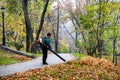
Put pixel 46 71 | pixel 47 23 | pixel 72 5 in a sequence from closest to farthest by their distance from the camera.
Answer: pixel 46 71, pixel 72 5, pixel 47 23

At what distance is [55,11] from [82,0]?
11.9m

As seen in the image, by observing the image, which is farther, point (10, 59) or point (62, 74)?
point (10, 59)

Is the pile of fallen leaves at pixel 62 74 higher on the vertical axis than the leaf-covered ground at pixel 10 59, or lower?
lower

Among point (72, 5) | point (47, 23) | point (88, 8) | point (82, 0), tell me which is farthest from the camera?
point (47, 23)

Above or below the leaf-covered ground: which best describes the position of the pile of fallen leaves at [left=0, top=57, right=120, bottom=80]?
below

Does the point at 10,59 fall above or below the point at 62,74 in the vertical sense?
above

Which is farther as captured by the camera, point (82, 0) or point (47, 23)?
point (47, 23)

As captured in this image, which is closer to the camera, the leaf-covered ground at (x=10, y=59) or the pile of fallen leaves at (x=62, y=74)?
the pile of fallen leaves at (x=62, y=74)

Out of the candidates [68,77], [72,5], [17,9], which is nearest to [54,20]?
[72,5]

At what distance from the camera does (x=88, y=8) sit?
24.6m

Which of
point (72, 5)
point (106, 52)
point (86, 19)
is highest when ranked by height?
point (72, 5)

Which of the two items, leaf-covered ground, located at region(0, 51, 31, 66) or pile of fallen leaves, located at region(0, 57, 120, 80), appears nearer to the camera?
pile of fallen leaves, located at region(0, 57, 120, 80)

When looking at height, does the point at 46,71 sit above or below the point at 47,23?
below

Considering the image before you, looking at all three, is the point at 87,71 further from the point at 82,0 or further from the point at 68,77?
the point at 82,0
